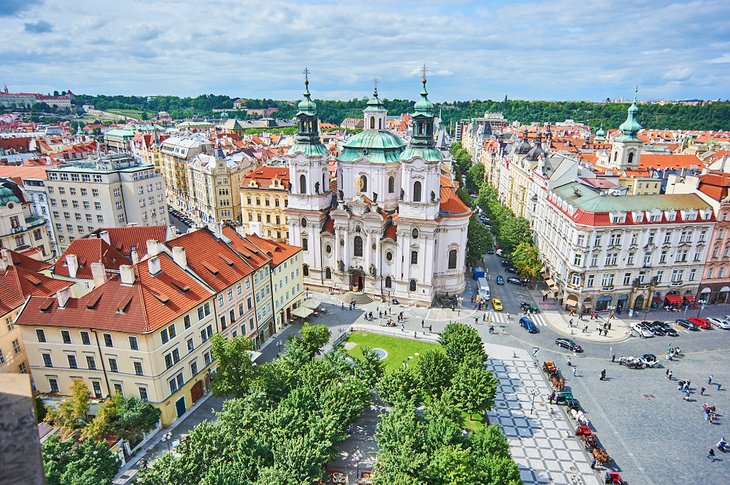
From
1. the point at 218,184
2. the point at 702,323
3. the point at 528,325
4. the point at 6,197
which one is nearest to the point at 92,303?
the point at 6,197

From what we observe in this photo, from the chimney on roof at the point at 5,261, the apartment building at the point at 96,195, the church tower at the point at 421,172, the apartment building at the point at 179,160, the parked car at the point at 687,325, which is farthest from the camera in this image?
the apartment building at the point at 179,160

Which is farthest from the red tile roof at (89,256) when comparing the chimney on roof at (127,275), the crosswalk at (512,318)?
the crosswalk at (512,318)

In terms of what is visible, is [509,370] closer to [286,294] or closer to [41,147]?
[286,294]

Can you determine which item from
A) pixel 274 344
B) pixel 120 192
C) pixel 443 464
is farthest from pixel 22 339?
pixel 120 192

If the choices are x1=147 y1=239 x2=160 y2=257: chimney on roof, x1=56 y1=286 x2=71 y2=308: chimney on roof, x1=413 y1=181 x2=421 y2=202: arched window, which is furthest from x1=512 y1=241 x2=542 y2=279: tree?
x1=56 y1=286 x2=71 y2=308: chimney on roof

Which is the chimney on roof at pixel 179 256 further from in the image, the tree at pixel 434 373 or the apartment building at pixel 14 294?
the tree at pixel 434 373

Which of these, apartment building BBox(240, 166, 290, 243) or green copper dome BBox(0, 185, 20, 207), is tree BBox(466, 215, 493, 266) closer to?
apartment building BBox(240, 166, 290, 243)
